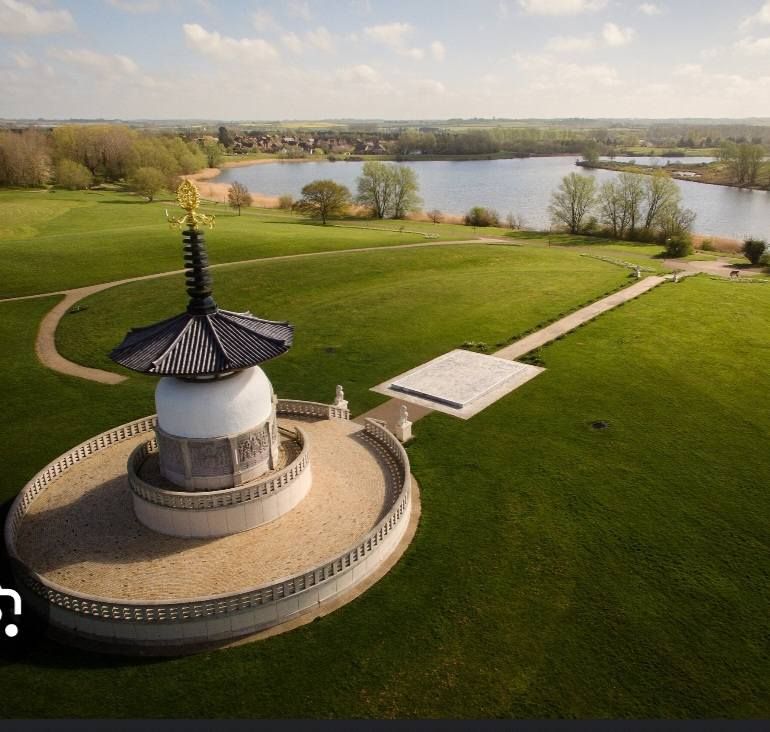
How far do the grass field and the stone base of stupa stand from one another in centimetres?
92

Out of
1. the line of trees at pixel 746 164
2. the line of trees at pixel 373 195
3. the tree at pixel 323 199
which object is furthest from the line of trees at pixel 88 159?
the line of trees at pixel 746 164

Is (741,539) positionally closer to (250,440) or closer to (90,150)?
(250,440)

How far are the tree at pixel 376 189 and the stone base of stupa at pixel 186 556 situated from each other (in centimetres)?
10212

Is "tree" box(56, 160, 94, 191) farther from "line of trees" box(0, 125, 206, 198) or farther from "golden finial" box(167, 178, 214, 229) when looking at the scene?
"golden finial" box(167, 178, 214, 229)

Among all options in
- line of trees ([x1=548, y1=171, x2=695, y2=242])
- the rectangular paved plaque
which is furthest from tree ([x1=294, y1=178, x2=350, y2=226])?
A: the rectangular paved plaque

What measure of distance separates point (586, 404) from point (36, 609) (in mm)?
28746

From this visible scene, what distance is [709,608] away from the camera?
62.6ft

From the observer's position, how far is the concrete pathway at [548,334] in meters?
32.9

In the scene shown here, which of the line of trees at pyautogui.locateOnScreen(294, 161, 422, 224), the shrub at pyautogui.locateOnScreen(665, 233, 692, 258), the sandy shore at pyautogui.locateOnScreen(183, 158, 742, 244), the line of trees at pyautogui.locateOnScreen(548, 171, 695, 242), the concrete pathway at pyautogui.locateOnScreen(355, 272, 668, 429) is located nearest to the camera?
the concrete pathway at pyautogui.locateOnScreen(355, 272, 668, 429)

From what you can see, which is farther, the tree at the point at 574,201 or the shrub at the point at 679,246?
the tree at the point at 574,201

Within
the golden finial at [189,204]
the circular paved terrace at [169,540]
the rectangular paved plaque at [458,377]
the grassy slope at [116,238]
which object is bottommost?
the rectangular paved plaque at [458,377]

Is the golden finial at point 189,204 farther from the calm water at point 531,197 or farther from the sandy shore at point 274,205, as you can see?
the calm water at point 531,197

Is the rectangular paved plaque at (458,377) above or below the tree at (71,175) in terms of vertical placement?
below

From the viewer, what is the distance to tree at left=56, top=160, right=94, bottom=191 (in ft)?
443
